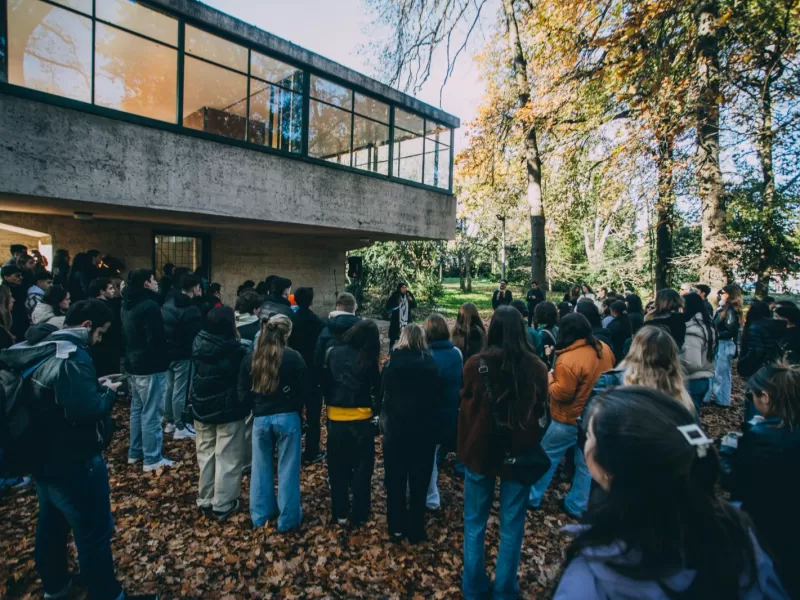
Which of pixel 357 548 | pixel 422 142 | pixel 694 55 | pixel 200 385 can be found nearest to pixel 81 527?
pixel 200 385

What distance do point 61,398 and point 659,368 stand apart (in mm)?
4022

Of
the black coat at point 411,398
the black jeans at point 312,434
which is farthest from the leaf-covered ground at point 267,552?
the black coat at point 411,398

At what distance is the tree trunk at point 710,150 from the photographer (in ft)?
23.9

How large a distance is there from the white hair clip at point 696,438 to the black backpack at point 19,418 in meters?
3.44

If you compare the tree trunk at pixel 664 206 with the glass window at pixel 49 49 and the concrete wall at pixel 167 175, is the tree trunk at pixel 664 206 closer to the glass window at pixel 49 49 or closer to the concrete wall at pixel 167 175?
the concrete wall at pixel 167 175

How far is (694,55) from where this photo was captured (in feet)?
24.7

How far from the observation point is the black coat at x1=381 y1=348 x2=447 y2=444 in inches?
149

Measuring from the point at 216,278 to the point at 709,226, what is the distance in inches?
514

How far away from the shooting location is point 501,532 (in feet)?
10.5

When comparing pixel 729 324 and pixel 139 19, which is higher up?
pixel 139 19

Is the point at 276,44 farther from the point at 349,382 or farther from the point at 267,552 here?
the point at 267,552

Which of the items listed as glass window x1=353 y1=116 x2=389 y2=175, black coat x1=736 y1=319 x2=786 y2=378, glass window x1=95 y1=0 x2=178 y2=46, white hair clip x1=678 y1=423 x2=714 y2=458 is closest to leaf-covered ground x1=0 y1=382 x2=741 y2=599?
black coat x1=736 y1=319 x2=786 y2=378

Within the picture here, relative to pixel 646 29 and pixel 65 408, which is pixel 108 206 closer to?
pixel 65 408

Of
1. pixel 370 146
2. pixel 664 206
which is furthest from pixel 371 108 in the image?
pixel 664 206
